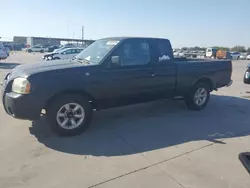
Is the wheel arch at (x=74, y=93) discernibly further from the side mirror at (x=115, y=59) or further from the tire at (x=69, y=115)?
the side mirror at (x=115, y=59)

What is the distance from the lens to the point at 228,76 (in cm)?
711

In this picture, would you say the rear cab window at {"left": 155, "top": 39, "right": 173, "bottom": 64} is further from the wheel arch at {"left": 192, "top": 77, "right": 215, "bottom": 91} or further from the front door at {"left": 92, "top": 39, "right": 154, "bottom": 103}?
the wheel arch at {"left": 192, "top": 77, "right": 215, "bottom": 91}

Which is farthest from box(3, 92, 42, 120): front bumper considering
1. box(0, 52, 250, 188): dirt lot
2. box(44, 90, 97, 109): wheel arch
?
box(0, 52, 250, 188): dirt lot

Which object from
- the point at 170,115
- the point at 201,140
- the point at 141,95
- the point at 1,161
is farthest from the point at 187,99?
the point at 1,161

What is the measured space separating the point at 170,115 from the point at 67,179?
11.5 ft

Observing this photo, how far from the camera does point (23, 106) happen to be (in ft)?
13.1

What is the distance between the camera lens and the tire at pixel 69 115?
4.26 meters

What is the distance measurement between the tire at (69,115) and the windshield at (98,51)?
93 cm

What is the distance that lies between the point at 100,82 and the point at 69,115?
0.86 m

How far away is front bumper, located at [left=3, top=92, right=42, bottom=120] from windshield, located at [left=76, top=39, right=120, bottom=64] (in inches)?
57.5

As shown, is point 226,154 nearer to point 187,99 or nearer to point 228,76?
point 187,99

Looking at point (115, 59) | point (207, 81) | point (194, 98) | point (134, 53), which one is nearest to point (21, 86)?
point (115, 59)

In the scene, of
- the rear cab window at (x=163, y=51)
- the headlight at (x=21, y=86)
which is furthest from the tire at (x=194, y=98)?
the headlight at (x=21, y=86)

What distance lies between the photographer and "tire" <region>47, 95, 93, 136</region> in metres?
4.26
